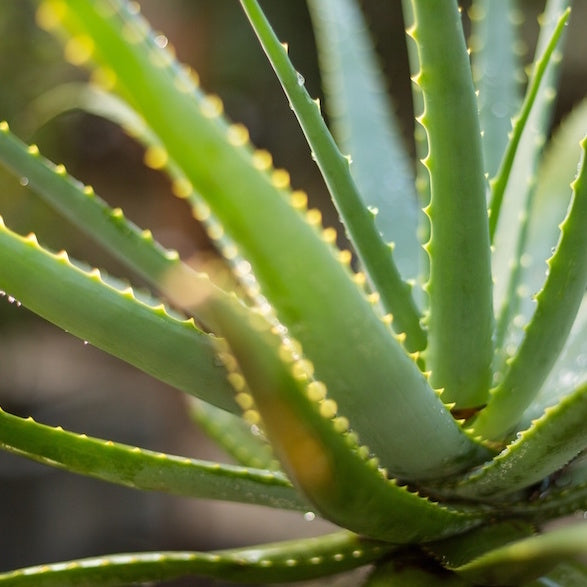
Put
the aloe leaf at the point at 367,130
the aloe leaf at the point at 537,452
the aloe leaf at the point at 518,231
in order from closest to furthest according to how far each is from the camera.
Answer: the aloe leaf at the point at 537,452, the aloe leaf at the point at 518,231, the aloe leaf at the point at 367,130

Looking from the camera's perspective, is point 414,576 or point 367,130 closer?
point 414,576

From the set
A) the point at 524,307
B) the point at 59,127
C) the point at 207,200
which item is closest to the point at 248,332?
the point at 207,200

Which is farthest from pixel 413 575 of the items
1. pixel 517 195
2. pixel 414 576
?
pixel 517 195

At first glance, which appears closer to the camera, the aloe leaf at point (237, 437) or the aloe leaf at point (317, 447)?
the aloe leaf at point (317, 447)

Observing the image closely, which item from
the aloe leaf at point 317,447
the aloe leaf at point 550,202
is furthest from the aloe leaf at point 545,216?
the aloe leaf at point 317,447

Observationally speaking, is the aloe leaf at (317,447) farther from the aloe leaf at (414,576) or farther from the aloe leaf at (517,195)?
the aloe leaf at (517,195)

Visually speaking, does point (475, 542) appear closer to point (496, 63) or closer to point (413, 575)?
point (413, 575)
